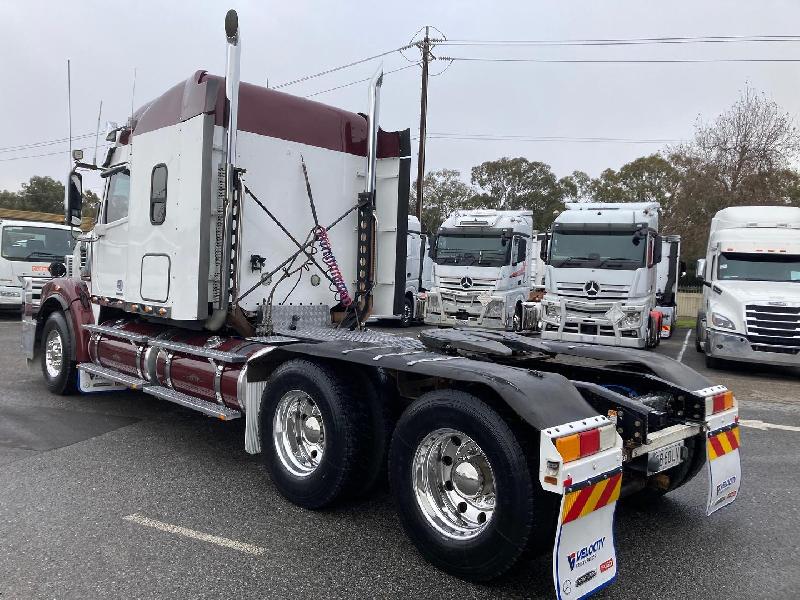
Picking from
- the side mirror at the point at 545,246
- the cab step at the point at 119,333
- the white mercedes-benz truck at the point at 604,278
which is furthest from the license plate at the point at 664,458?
the side mirror at the point at 545,246

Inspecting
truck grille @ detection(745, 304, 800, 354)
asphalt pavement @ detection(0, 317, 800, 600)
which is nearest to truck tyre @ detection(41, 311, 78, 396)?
asphalt pavement @ detection(0, 317, 800, 600)

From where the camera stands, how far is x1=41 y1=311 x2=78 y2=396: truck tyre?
748cm

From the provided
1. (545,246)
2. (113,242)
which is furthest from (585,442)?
(545,246)

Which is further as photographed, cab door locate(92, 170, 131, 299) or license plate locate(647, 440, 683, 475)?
cab door locate(92, 170, 131, 299)

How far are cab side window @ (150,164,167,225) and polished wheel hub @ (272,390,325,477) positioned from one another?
237 cm

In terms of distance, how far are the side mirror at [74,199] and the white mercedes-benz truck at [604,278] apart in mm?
9764

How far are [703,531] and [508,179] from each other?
173ft

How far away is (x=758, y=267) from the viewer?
12.5m

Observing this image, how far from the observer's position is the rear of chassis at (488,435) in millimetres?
3104

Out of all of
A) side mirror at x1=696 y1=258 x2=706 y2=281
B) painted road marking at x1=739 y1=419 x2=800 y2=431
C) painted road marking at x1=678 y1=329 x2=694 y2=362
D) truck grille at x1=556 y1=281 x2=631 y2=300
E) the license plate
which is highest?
side mirror at x1=696 y1=258 x2=706 y2=281

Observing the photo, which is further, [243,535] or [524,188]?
[524,188]

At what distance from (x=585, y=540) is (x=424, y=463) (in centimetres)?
96

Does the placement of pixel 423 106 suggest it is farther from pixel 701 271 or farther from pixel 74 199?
pixel 74 199

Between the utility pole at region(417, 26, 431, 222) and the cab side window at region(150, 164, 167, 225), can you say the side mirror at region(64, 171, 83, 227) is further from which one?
the utility pole at region(417, 26, 431, 222)
